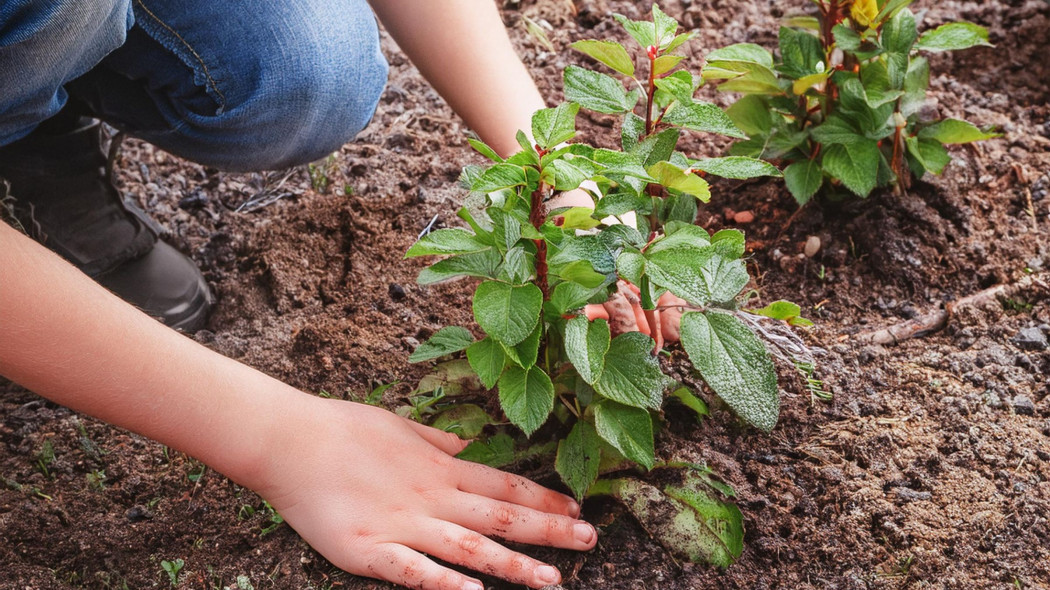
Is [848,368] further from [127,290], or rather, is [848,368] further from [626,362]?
[127,290]

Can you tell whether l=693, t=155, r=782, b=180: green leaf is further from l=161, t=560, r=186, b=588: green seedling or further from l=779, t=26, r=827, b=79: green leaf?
l=161, t=560, r=186, b=588: green seedling

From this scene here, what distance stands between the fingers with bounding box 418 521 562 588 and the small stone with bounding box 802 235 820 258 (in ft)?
3.15

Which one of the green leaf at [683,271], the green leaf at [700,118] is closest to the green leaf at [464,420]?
the green leaf at [683,271]

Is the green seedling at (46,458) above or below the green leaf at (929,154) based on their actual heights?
above

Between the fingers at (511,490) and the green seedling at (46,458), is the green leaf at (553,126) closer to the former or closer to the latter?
the fingers at (511,490)

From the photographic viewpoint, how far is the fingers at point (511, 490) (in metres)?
1.39

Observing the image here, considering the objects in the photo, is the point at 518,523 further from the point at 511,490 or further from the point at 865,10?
the point at 865,10

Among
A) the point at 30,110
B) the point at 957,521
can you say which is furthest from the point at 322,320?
the point at 957,521

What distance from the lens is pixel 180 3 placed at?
5.67ft

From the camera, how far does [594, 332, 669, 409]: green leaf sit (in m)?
1.21

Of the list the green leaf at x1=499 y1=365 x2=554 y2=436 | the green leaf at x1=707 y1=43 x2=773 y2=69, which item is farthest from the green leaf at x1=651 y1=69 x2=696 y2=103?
the green leaf at x1=707 y1=43 x2=773 y2=69

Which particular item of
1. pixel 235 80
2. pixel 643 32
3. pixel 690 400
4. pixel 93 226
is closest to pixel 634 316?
pixel 690 400

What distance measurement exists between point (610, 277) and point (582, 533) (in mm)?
426

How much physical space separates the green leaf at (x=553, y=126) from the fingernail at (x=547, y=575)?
2.10 feet
